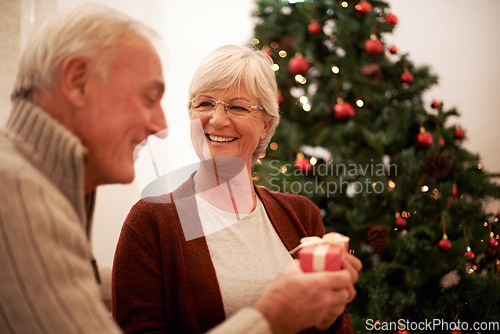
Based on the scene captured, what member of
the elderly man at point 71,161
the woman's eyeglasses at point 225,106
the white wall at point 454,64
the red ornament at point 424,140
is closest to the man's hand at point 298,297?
the elderly man at point 71,161

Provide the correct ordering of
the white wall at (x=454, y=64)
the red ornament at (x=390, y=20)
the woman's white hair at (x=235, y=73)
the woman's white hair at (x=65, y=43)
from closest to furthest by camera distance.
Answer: the woman's white hair at (x=65, y=43)
the woman's white hair at (x=235, y=73)
the red ornament at (x=390, y=20)
the white wall at (x=454, y=64)

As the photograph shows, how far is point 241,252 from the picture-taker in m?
1.02

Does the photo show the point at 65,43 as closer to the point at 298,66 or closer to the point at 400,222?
the point at 298,66

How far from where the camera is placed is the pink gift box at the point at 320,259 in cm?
73

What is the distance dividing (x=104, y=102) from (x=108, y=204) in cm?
258

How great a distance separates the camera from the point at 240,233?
106 cm

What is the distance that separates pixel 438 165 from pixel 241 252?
1.33m

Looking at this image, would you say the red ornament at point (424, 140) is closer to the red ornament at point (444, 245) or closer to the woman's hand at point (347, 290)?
the red ornament at point (444, 245)

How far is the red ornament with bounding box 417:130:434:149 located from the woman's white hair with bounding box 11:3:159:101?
A: 170cm

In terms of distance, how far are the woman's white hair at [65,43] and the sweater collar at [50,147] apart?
0.14ft


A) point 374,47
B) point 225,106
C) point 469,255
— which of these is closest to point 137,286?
point 225,106

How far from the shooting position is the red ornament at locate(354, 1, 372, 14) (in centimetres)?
202

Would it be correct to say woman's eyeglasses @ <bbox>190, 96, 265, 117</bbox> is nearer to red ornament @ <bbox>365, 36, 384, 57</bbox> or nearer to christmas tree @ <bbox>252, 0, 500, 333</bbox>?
christmas tree @ <bbox>252, 0, 500, 333</bbox>

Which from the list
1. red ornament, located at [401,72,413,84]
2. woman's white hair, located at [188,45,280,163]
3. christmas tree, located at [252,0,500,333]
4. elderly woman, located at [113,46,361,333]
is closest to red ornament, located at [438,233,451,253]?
christmas tree, located at [252,0,500,333]
